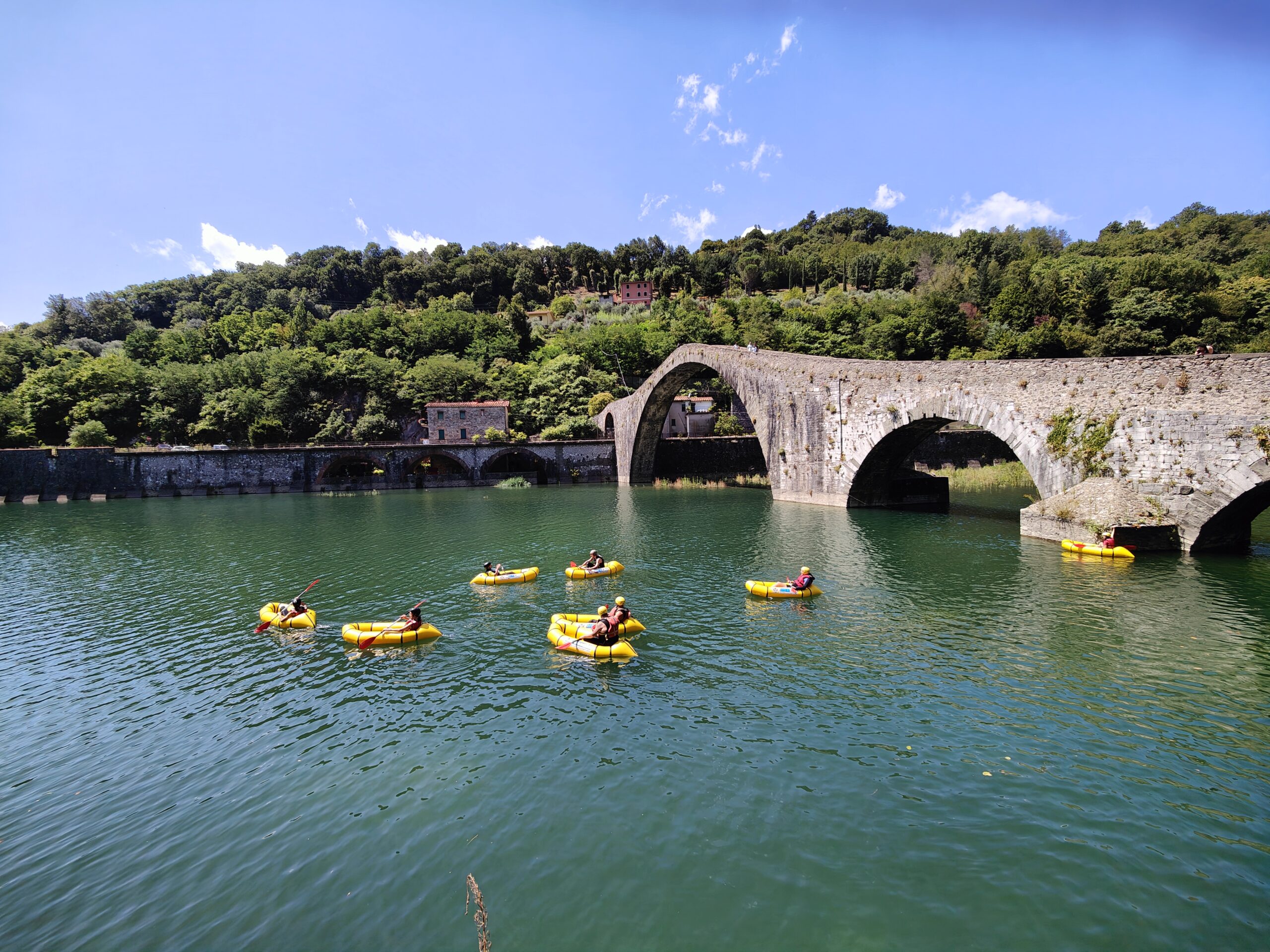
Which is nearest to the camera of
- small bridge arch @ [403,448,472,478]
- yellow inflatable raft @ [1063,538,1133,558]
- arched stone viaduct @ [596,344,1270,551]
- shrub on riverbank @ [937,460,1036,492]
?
arched stone viaduct @ [596,344,1270,551]

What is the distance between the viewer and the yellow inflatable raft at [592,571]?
22406 millimetres

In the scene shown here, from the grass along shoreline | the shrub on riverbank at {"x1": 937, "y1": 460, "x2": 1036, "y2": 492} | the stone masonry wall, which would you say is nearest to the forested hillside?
the stone masonry wall

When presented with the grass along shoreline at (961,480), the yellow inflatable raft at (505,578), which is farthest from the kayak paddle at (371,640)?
the grass along shoreline at (961,480)

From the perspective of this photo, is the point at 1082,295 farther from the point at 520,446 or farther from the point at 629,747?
the point at 629,747

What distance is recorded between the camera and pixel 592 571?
73.9 ft

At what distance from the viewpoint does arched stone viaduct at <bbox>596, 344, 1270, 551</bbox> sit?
19906mm

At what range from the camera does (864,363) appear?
112 feet

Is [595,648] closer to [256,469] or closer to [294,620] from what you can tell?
[294,620]

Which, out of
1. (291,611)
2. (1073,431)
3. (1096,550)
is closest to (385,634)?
(291,611)

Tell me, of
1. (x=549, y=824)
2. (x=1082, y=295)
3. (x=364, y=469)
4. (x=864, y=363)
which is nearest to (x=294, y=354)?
(x=364, y=469)

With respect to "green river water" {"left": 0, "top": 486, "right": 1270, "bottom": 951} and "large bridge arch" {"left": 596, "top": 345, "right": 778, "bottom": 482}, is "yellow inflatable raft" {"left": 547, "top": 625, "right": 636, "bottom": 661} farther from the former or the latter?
"large bridge arch" {"left": 596, "top": 345, "right": 778, "bottom": 482}

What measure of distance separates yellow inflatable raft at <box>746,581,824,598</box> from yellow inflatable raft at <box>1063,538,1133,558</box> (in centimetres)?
1055

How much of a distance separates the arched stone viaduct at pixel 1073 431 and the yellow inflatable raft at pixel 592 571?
16.6 metres

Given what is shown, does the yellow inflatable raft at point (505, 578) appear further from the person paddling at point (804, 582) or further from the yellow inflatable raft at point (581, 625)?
the person paddling at point (804, 582)
